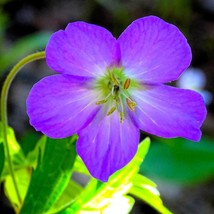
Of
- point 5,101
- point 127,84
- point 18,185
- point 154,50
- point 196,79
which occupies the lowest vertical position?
point 196,79

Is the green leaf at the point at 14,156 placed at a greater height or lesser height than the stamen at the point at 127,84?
lesser

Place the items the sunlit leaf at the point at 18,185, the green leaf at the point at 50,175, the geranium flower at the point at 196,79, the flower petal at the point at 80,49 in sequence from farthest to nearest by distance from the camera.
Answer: the geranium flower at the point at 196,79
the sunlit leaf at the point at 18,185
the green leaf at the point at 50,175
the flower petal at the point at 80,49

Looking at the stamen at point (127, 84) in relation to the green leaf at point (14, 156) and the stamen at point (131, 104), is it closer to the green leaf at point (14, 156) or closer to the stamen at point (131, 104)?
the stamen at point (131, 104)

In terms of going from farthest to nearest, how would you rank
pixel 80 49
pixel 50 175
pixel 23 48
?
pixel 23 48 < pixel 50 175 < pixel 80 49

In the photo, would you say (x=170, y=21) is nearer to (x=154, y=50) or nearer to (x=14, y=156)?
(x=14, y=156)

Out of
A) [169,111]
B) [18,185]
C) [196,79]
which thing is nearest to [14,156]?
[18,185]

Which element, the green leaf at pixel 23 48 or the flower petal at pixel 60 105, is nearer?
the flower petal at pixel 60 105

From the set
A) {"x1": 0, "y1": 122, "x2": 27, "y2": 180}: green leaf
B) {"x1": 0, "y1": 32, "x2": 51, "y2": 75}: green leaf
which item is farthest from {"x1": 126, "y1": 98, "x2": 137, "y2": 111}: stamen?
{"x1": 0, "y1": 32, "x2": 51, "y2": 75}: green leaf

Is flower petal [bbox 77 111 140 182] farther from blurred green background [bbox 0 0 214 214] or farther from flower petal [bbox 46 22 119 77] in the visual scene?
blurred green background [bbox 0 0 214 214]

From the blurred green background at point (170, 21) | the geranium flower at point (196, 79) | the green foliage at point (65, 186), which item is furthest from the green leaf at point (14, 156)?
the geranium flower at point (196, 79)
